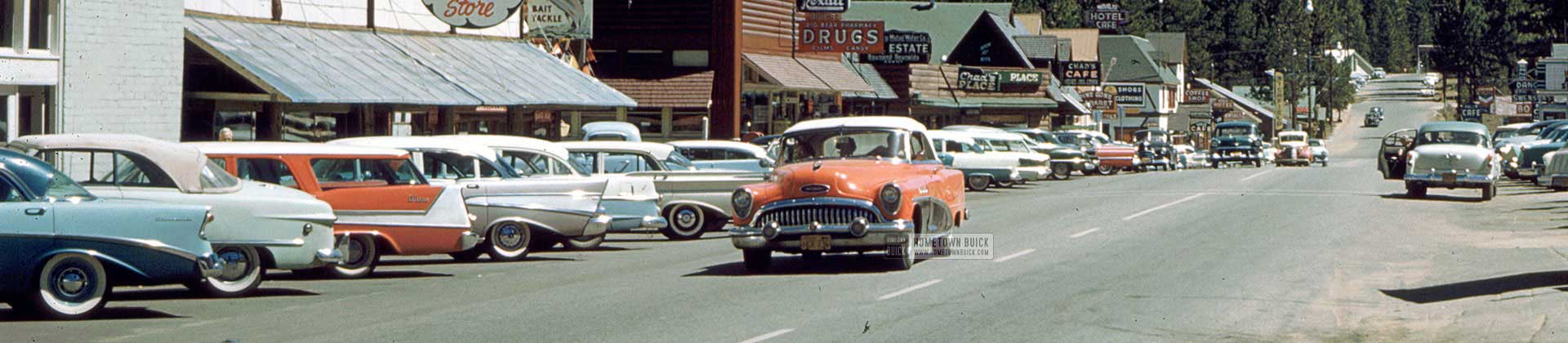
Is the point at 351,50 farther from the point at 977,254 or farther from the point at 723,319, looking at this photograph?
the point at 723,319

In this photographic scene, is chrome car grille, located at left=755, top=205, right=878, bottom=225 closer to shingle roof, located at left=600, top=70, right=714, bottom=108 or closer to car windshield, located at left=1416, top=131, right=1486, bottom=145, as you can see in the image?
car windshield, located at left=1416, top=131, right=1486, bottom=145

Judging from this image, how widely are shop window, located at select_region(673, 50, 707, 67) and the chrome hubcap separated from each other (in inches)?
1494

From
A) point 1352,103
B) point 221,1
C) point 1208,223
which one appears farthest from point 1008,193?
point 1352,103

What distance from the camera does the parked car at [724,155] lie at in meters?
29.3

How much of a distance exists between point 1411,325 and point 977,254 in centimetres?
714

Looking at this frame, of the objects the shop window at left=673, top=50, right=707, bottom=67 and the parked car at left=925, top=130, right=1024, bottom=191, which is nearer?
the parked car at left=925, top=130, right=1024, bottom=191

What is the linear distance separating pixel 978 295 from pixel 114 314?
A: 24.1 ft

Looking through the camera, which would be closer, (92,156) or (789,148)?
(92,156)

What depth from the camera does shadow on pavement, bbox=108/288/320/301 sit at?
16.0 meters

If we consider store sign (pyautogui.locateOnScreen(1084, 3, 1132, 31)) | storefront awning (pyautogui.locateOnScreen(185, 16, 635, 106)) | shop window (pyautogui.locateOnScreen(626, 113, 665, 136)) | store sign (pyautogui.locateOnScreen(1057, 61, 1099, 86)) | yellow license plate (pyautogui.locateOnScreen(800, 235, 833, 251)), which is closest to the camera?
yellow license plate (pyautogui.locateOnScreen(800, 235, 833, 251))

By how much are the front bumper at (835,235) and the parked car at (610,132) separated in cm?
1798

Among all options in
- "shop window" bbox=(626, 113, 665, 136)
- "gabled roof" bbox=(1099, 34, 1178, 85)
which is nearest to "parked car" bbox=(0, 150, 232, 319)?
"shop window" bbox=(626, 113, 665, 136)

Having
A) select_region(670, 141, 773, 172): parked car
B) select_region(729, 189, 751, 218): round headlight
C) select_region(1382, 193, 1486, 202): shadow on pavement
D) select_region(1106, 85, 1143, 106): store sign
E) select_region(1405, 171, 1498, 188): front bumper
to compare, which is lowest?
select_region(1382, 193, 1486, 202): shadow on pavement

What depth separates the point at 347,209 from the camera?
59.7 feet
